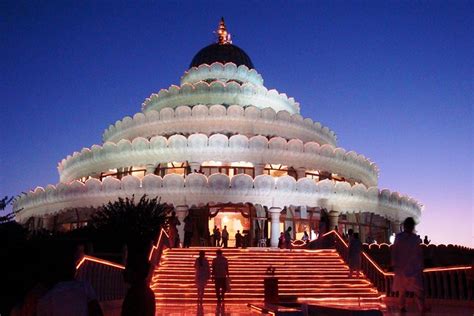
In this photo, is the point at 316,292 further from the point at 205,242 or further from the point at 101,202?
the point at 101,202

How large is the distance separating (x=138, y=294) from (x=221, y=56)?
47.0 metres

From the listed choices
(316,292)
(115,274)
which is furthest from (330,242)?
(115,274)

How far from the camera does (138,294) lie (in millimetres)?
5391

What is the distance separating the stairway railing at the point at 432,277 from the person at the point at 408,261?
185 inches

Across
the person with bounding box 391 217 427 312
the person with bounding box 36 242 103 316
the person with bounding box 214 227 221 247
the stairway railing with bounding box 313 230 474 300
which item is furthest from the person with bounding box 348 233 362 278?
the person with bounding box 36 242 103 316

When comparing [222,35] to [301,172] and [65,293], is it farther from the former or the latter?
[65,293]

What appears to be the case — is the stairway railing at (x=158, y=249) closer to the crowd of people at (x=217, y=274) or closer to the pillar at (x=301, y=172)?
the crowd of people at (x=217, y=274)

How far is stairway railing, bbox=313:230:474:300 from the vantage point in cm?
1581

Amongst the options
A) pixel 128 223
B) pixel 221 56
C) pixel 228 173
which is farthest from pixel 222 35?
pixel 128 223

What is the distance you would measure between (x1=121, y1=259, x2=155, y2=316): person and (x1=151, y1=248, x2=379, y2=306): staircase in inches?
491

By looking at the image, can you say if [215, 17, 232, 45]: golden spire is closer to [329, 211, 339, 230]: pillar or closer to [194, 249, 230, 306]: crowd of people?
[329, 211, 339, 230]: pillar

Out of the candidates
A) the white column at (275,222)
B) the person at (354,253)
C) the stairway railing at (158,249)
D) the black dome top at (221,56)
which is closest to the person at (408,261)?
the person at (354,253)

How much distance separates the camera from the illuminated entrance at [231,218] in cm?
3441

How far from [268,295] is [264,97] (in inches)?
1089
